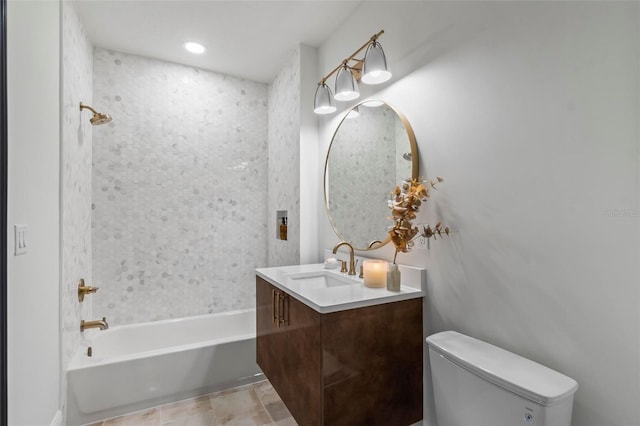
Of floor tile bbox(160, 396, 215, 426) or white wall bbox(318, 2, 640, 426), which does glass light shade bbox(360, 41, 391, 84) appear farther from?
floor tile bbox(160, 396, 215, 426)

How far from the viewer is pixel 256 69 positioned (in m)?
2.92

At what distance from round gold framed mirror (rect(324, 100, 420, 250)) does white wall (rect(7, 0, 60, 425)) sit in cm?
158

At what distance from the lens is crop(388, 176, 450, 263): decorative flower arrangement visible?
4.69 ft

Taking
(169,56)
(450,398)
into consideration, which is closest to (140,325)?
(169,56)

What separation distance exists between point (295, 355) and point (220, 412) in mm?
1011

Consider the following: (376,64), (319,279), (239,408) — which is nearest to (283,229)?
(319,279)

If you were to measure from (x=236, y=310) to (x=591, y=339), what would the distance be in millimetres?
2726

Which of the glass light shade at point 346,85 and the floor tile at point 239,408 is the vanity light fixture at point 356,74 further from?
the floor tile at point 239,408

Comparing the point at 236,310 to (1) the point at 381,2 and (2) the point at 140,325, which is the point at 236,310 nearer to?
(2) the point at 140,325

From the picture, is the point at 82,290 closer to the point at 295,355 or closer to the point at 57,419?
the point at 57,419

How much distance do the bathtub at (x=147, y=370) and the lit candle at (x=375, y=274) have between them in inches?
48.9

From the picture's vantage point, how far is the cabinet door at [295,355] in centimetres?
129

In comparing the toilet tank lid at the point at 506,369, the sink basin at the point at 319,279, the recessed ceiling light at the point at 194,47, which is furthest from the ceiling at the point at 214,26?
the toilet tank lid at the point at 506,369

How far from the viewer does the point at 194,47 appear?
100 inches
